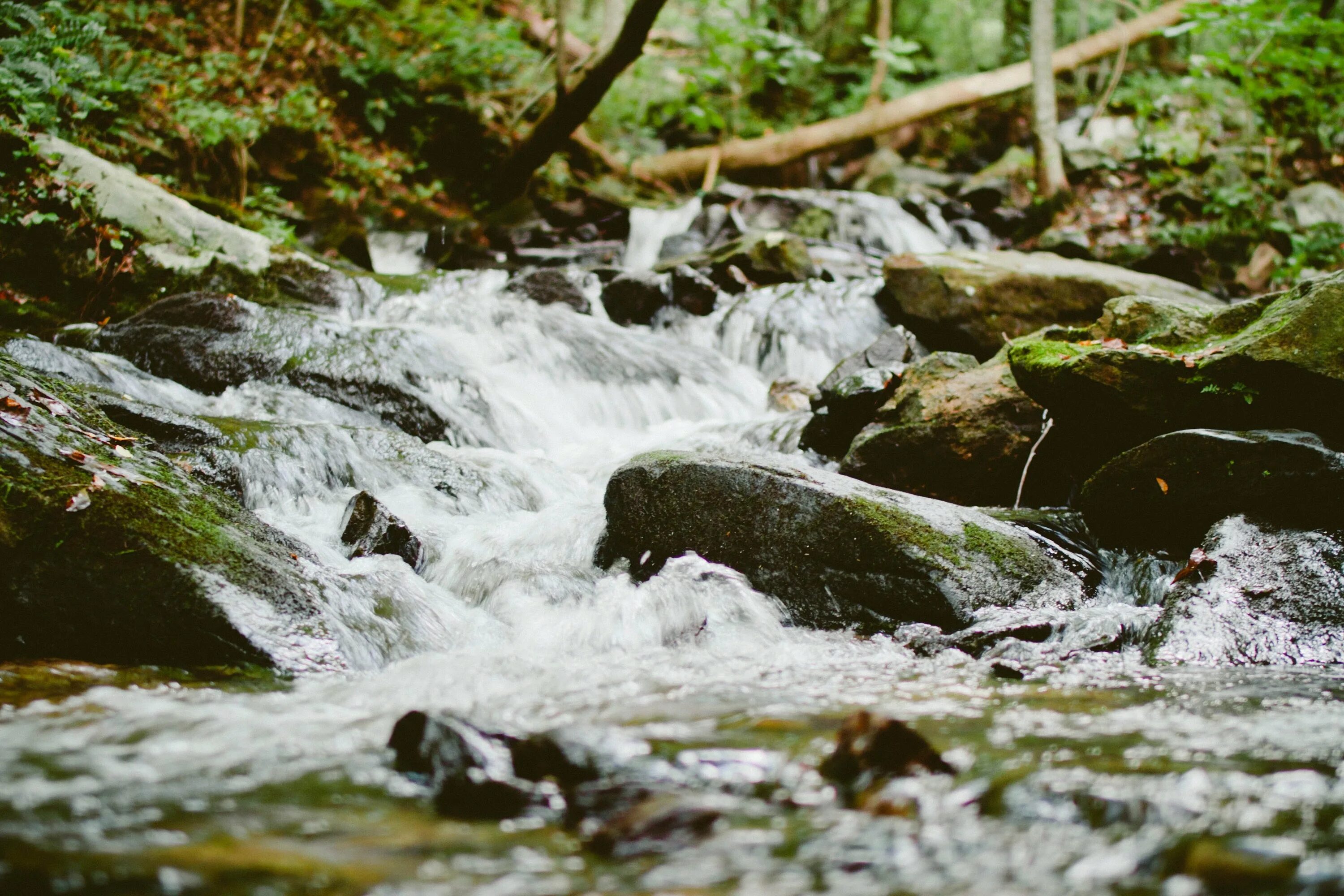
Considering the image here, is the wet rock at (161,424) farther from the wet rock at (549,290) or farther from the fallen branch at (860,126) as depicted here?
the fallen branch at (860,126)

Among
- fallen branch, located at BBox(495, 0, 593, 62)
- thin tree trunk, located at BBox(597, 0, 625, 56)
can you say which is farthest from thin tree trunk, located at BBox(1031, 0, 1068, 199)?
fallen branch, located at BBox(495, 0, 593, 62)

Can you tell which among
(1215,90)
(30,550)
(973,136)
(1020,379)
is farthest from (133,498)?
(973,136)

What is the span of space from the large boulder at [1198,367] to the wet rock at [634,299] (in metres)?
5.51

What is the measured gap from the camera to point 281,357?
6645mm

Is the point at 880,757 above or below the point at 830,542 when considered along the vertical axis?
below

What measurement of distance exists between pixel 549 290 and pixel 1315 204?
37.7ft

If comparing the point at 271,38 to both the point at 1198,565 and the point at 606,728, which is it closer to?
the point at 606,728

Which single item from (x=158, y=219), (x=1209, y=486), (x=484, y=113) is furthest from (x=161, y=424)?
(x=484, y=113)

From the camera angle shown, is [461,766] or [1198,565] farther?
[1198,565]

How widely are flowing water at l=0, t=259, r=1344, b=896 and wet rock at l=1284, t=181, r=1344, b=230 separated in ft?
36.4

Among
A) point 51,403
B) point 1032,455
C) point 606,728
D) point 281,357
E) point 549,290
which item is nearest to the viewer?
point 606,728

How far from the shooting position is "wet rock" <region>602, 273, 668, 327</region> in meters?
10.1

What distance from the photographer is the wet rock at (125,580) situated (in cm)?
302

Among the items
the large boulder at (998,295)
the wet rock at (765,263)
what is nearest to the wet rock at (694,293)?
the wet rock at (765,263)
